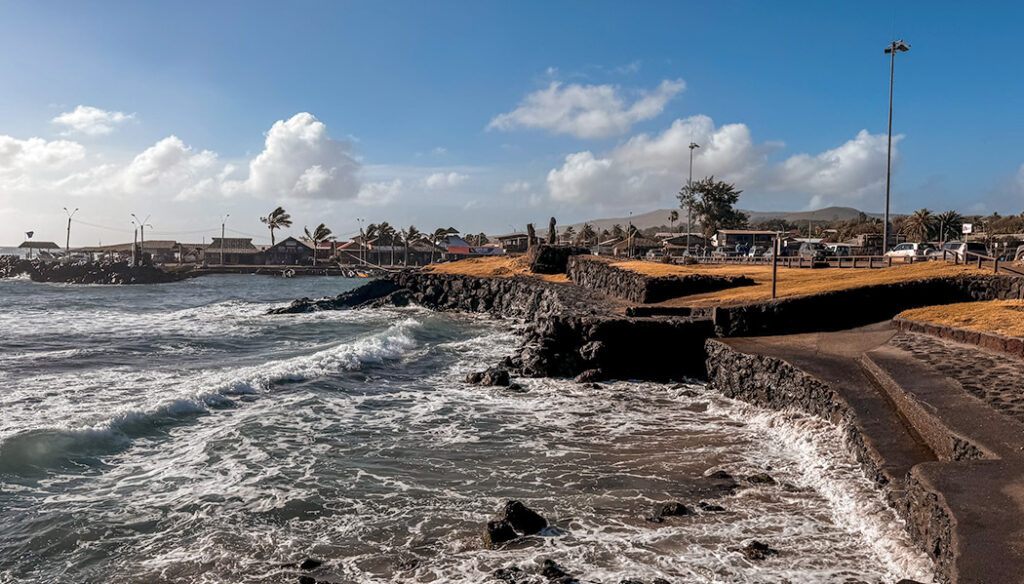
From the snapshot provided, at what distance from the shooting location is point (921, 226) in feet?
201

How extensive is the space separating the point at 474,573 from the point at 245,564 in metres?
3.00

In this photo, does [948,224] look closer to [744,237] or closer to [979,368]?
[744,237]

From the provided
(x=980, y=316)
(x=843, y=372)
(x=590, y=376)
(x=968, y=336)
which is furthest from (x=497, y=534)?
(x=980, y=316)

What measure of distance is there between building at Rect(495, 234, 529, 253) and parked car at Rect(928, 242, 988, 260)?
56.5 meters

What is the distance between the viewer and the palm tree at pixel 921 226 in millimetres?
60969


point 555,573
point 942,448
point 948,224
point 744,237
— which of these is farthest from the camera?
point 744,237

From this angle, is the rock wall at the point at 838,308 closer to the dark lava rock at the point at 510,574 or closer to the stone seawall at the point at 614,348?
the stone seawall at the point at 614,348

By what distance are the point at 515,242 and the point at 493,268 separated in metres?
46.3

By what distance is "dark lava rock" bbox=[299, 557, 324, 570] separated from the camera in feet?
25.7

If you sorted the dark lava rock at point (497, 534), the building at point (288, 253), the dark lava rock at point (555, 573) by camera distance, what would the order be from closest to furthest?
the dark lava rock at point (555, 573)
the dark lava rock at point (497, 534)
the building at point (288, 253)

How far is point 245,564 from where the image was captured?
312 inches

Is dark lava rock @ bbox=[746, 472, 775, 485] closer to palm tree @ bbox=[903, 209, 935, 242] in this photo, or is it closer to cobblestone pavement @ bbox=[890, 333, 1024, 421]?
cobblestone pavement @ bbox=[890, 333, 1024, 421]

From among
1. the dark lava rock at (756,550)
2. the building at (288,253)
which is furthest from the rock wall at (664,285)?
the building at (288,253)

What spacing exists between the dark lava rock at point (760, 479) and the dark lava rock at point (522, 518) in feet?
12.7
